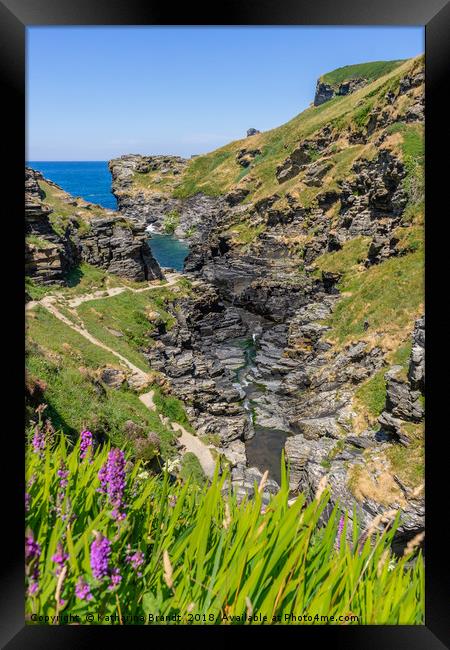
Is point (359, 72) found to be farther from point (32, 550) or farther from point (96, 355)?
point (32, 550)

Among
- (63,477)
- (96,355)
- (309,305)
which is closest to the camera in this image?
(63,477)

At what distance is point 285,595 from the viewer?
3.05 meters

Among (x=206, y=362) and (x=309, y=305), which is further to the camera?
(x=309, y=305)

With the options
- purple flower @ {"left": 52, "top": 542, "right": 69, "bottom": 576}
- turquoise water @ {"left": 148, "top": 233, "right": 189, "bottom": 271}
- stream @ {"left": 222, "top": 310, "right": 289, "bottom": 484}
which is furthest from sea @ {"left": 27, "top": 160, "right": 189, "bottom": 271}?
purple flower @ {"left": 52, "top": 542, "right": 69, "bottom": 576}

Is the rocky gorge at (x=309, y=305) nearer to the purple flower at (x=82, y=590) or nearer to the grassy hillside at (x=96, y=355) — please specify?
the purple flower at (x=82, y=590)

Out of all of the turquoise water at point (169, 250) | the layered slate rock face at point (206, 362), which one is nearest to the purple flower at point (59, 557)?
the layered slate rock face at point (206, 362)

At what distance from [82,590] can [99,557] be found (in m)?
0.26

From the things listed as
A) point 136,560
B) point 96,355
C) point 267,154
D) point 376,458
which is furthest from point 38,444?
point 267,154

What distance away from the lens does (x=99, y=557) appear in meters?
2.57

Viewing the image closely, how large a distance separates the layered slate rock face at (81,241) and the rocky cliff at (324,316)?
22.2ft

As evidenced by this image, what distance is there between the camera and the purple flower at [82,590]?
2596mm

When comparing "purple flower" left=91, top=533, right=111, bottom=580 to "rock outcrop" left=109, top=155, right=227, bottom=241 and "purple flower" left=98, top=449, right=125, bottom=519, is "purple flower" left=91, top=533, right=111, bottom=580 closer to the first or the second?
"purple flower" left=98, top=449, right=125, bottom=519
